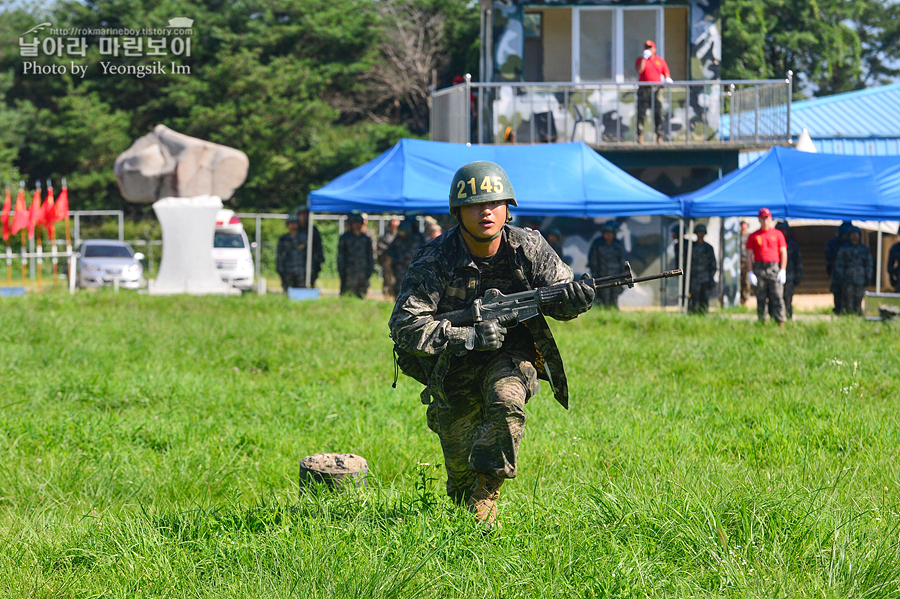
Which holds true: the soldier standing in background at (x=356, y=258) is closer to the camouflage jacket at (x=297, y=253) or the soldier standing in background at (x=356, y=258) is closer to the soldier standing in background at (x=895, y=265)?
the camouflage jacket at (x=297, y=253)

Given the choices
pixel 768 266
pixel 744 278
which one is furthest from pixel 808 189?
pixel 744 278

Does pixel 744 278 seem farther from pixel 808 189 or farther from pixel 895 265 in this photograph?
pixel 808 189

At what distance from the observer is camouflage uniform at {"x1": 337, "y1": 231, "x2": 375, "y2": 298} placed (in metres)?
19.8

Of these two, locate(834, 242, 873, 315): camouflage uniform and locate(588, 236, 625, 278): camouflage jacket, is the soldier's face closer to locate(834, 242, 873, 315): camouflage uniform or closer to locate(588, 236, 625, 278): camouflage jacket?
locate(834, 242, 873, 315): camouflage uniform

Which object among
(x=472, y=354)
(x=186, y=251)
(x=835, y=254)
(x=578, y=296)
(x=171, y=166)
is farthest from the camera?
(x=171, y=166)

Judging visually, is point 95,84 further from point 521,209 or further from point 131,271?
point 521,209

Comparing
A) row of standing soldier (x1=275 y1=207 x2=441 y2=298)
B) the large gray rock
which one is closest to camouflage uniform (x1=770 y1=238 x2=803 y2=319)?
row of standing soldier (x1=275 y1=207 x2=441 y2=298)

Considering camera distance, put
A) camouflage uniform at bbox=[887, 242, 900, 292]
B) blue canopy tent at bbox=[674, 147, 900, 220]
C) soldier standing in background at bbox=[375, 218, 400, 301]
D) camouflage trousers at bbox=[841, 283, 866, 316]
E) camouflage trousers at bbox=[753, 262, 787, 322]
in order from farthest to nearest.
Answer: soldier standing in background at bbox=[375, 218, 400, 301] → camouflage uniform at bbox=[887, 242, 900, 292] → camouflage trousers at bbox=[841, 283, 866, 316] → blue canopy tent at bbox=[674, 147, 900, 220] → camouflage trousers at bbox=[753, 262, 787, 322]

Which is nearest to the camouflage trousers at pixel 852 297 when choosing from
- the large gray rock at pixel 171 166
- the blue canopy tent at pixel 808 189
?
A: the blue canopy tent at pixel 808 189

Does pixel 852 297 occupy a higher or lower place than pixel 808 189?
lower

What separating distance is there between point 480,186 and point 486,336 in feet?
2.39

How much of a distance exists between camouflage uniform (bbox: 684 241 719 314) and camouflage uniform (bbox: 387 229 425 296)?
522 cm

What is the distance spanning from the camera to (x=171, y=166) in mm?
33188

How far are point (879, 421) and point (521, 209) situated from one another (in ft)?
33.2
